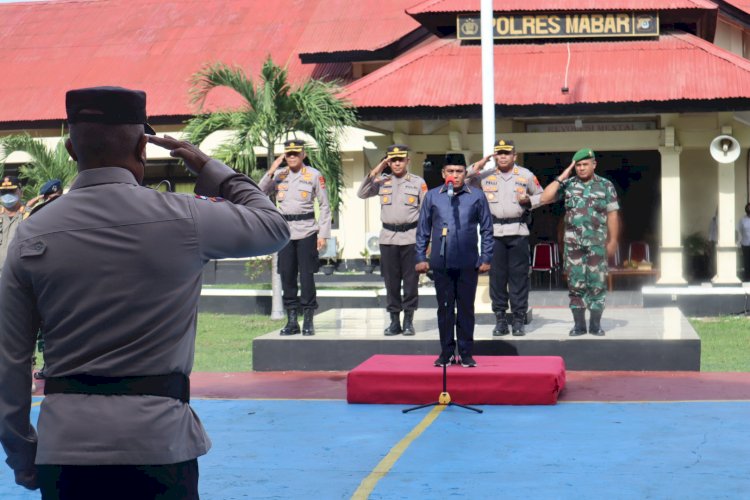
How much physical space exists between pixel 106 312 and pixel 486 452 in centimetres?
433

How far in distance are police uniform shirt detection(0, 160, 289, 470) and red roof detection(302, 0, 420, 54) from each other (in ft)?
61.3

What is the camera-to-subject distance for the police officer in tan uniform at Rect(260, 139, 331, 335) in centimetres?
1098

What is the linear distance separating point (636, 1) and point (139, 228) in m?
16.3

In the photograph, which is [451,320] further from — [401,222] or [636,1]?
[636,1]

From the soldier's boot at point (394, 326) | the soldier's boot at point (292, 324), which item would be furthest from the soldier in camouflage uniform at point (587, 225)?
the soldier's boot at point (292, 324)

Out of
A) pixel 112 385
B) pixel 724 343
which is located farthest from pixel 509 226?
pixel 112 385

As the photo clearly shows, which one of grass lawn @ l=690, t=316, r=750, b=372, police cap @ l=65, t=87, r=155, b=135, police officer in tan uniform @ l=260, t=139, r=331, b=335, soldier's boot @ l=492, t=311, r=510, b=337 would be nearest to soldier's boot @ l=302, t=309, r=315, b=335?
police officer in tan uniform @ l=260, t=139, r=331, b=335

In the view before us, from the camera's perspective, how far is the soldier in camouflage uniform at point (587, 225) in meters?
10.3

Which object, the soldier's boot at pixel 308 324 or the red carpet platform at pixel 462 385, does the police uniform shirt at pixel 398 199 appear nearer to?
the soldier's boot at pixel 308 324

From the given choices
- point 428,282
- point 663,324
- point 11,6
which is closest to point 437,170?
point 428,282

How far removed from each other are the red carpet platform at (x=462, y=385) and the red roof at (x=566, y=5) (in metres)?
10.4

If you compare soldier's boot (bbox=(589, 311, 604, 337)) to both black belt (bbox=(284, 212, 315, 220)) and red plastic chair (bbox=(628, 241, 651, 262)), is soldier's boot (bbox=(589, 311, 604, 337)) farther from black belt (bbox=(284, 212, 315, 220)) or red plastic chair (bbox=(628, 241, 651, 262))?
red plastic chair (bbox=(628, 241, 651, 262))

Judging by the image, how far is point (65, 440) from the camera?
2.78 m

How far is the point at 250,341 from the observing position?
45.3ft
